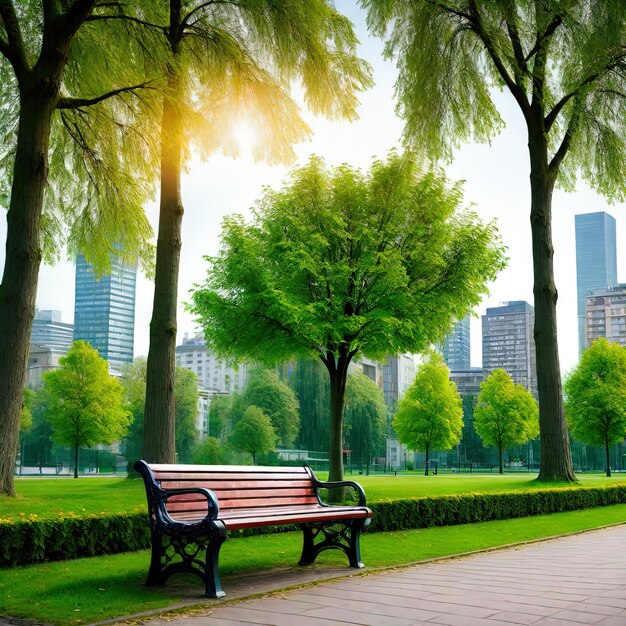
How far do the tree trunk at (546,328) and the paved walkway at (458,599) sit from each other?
37.8 ft

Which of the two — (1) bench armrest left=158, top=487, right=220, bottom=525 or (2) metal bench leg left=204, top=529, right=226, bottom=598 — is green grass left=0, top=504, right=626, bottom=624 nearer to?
(2) metal bench leg left=204, top=529, right=226, bottom=598

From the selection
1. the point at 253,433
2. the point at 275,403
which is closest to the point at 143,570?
the point at 253,433

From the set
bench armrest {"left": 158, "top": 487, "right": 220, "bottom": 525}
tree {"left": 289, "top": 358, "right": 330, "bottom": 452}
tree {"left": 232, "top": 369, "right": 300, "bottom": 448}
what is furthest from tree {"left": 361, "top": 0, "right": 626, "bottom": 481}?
tree {"left": 232, "top": 369, "right": 300, "bottom": 448}

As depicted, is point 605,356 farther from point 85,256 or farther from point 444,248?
point 85,256

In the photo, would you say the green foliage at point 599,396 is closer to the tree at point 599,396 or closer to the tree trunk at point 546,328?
the tree at point 599,396

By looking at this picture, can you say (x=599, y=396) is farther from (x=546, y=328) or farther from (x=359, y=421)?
(x=546, y=328)

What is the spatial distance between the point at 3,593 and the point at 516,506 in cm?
1148

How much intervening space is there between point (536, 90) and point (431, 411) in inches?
1459

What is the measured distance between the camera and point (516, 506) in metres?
15.6

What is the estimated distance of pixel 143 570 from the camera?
7.69 m

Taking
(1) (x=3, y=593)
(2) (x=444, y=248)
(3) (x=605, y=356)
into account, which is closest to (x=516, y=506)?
(2) (x=444, y=248)

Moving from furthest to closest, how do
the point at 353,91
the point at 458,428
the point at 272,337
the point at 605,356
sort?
the point at 458,428 → the point at 605,356 → the point at 272,337 → the point at 353,91

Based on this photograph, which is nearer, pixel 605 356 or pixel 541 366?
pixel 541 366

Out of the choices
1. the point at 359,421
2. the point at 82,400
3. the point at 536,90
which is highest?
the point at 536,90
